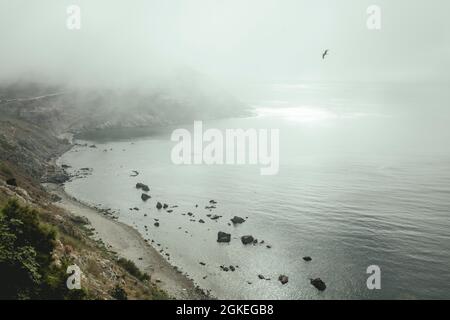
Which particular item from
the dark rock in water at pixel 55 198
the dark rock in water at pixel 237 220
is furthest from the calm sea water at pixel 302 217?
the dark rock in water at pixel 55 198

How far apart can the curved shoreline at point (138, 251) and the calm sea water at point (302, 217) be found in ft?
9.50

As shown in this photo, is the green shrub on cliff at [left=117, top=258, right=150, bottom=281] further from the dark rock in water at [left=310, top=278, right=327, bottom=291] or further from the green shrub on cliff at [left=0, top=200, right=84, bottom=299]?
the dark rock in water at [left=310, top=278, right=327, bottom=291]

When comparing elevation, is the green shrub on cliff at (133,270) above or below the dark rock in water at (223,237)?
above

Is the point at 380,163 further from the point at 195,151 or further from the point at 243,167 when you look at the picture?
the point at 195,151

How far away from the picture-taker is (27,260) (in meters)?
36.5

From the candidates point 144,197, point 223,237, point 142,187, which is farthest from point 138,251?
point 142,187

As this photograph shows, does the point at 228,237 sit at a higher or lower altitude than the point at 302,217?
higher

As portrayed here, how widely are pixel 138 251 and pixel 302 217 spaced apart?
4283 centimetres

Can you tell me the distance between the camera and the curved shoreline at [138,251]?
191ft

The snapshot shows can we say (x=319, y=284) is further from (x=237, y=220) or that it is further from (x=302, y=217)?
(x=302, y=217)

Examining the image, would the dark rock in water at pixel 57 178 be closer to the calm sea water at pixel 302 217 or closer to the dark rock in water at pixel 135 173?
the calm sea water at pixel 302 217
